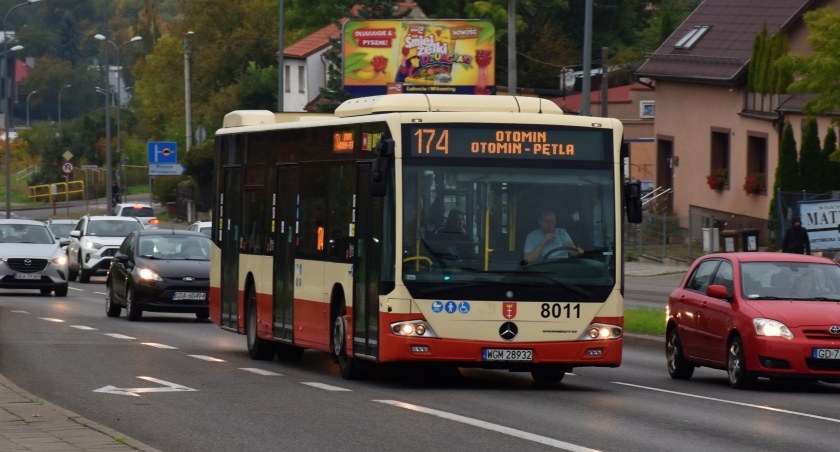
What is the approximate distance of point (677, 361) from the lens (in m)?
19.8

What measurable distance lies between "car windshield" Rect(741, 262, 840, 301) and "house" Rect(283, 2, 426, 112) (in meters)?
74.1

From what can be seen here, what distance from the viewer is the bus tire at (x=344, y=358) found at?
59.3ft

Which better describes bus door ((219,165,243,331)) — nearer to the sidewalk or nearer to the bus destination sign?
the bus destination sign

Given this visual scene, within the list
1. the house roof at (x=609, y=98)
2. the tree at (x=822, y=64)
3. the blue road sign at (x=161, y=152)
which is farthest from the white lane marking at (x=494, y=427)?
the blue road sign at (x=161, y=152)

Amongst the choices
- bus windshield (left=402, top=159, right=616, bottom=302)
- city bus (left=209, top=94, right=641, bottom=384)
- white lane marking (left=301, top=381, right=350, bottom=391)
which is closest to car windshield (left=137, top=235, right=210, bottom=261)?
city bus (left=209, top=94, right=641, bottom=384)

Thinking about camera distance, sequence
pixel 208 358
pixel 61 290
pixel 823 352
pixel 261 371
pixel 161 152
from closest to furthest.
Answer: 1. pixel 823 352
2. pixel 261 371
3. pixel 208 358
4. pixel 61 290
5. pixel 161 152

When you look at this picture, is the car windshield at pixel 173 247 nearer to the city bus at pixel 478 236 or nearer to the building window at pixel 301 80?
the city bus at pixel 478 236

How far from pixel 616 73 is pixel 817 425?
76.7 m

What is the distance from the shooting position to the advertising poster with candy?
61.1 metres

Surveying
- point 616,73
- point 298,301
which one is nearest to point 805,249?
point 298,301

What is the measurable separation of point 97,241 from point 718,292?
2952 centimetres

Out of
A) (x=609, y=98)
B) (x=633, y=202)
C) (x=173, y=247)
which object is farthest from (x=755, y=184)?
(x=633, y=202)

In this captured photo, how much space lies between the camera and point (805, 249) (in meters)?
36.8

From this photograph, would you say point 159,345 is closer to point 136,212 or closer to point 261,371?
point 261,371
